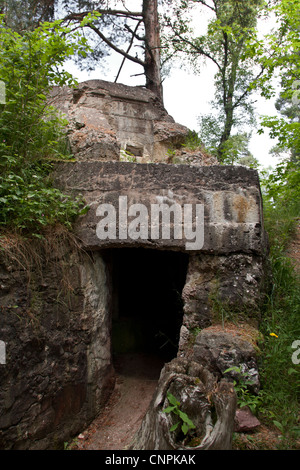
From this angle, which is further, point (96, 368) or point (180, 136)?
point (180, 136)

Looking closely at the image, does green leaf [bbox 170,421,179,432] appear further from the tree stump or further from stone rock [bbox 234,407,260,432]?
stone rock [bbox 234,407,260,432]

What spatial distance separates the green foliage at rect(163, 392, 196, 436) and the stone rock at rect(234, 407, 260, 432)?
660 millimetres

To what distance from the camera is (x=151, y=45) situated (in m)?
8.60

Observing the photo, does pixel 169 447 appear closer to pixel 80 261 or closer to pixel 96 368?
pixel 96 368

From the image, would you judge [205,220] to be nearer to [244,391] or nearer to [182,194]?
[182,194]

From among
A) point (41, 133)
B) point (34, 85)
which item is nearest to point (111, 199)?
point (41, 133)

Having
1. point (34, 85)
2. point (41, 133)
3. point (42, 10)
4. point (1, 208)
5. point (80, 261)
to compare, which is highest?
point (42, 10)

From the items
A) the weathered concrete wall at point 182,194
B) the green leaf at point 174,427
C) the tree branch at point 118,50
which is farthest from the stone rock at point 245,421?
the tree branch at point 118,50

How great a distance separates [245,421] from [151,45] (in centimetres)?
859

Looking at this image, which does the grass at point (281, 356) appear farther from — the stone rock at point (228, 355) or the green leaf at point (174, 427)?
the green leaf at point (174, 427)

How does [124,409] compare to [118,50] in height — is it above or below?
below

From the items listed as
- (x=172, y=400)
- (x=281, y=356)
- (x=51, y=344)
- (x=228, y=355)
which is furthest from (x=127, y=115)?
(x=172, y=400)

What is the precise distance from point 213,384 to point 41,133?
2.99 metres

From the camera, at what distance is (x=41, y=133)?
3.70 meters
